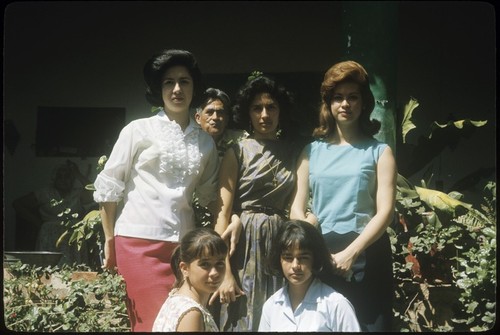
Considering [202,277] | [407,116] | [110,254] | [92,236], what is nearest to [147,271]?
[110,254]

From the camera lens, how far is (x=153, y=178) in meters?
3.63

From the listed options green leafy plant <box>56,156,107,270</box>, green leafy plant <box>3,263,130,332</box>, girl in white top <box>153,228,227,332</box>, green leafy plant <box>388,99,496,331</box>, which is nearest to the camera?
girl in white top <box>153,228,227,332</box>

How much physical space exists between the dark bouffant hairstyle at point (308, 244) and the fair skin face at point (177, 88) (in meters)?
0.71

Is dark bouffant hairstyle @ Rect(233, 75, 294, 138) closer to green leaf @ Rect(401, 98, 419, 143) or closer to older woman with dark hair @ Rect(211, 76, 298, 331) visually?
older woman with dark hair @ Rect(211, 76, 298, 331)

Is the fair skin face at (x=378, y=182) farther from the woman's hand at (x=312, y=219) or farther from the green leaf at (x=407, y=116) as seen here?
the green leaf at (x=407, y=116)

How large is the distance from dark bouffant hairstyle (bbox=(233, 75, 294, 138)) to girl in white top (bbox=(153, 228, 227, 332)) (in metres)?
0.56

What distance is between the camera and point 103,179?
3.61 metres

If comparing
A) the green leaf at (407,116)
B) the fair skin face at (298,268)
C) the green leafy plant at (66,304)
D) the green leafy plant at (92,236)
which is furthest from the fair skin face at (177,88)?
the green leaf at (407,116)

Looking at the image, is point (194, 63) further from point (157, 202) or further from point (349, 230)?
point (349, 230)

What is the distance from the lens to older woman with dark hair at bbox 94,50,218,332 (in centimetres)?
360

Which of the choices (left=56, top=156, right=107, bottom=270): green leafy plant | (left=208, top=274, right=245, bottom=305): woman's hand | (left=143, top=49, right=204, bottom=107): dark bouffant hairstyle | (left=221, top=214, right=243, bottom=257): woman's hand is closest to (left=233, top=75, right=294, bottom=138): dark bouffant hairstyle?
(left=143, top=49, right=204, bottom=107): dark bouffant hairstyle

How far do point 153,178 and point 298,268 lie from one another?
2.46 ft

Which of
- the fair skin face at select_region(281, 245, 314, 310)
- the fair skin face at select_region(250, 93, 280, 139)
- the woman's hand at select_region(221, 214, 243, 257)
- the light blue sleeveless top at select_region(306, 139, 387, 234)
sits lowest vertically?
the fair skin face at select_region(281, 245, 314, 310)

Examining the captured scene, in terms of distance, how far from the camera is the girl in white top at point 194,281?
3252mm
